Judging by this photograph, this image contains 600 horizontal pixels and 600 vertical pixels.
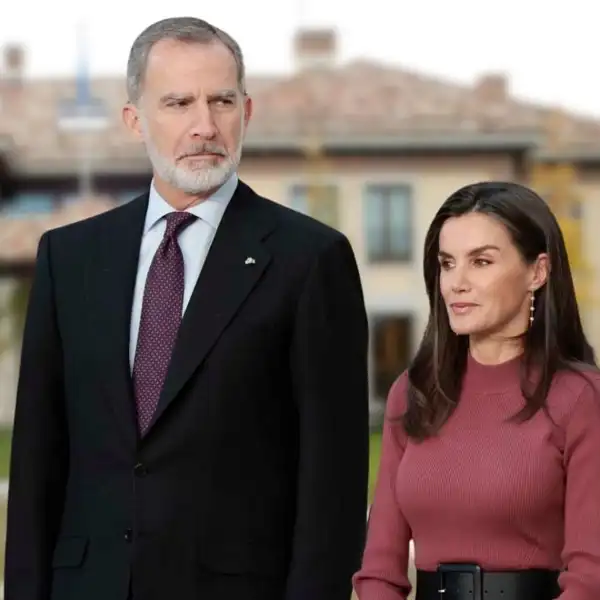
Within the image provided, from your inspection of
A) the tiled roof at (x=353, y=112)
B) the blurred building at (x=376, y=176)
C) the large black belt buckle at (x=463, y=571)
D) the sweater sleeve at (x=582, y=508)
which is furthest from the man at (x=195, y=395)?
the tiled roof at (x=353, y=112)

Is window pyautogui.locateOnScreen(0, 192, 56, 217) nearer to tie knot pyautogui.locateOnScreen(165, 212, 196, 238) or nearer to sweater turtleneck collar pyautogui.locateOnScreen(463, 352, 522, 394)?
tie knot pyautogui.locateOnScreen(165, 212, 196, 238)

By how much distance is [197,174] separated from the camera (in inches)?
144

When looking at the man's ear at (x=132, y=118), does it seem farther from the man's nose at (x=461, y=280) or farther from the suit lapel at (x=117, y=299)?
the man's nose at (x=461, y=280)

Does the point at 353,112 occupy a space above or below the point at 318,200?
above

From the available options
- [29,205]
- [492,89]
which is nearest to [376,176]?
[492,89]

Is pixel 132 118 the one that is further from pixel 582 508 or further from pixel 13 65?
pixel 13 65

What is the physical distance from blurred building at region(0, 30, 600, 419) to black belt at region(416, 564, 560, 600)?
27.5 meters

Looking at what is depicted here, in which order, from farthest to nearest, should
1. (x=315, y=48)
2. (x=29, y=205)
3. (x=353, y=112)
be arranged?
(x=315, y=48) < (x=353, y=112) < (x=29, y=205)

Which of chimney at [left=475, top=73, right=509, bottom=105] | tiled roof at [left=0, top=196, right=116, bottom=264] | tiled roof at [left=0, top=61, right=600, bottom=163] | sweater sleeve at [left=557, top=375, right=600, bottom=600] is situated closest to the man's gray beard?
sweater sleeve at [left=557, top=375, right=600, bottom=600]

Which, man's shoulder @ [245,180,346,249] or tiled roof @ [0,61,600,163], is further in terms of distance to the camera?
tiled roof @ [0,61,600,163]

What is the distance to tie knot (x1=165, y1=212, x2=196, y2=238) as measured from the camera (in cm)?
374

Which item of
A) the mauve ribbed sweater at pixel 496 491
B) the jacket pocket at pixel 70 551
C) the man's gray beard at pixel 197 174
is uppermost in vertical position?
the man's gray beard at pixel 197 174

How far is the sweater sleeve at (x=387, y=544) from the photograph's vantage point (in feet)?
10.5

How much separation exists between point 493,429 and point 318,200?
1169 inches
